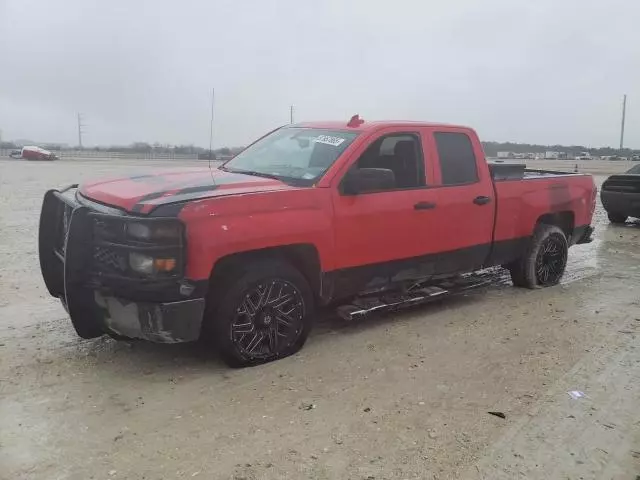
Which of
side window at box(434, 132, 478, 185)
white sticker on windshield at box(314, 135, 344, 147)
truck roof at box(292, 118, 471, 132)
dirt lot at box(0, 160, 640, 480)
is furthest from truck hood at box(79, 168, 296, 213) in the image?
side window at box(434, 132, 478, 185)

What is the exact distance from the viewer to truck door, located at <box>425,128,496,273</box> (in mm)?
5629

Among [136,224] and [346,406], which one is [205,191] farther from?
[346,406]

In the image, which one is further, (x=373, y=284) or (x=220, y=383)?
(x=373, y=284)

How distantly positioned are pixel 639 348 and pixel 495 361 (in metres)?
1.35

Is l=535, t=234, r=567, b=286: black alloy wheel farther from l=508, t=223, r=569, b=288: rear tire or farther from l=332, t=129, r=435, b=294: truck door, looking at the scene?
l=332, t=129, r=435, b=294: truck door

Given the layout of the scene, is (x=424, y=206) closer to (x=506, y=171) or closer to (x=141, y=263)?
(x=506, y=171)

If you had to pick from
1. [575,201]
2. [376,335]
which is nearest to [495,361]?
[376,335]

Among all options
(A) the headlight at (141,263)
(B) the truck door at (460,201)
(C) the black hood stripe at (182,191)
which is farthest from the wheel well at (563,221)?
(A) the headlight at (141,263)

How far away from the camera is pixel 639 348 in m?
4.93

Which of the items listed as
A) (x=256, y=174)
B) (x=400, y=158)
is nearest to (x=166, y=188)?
(x=256, y=174)

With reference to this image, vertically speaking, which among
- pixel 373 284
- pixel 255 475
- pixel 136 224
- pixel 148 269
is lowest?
pixel 255 475

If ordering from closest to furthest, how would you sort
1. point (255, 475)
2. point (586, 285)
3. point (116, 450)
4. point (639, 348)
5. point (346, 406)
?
point (255, 475) < point (116, 450) < point (346, 406) < point (639, 348) < point (586, 285)

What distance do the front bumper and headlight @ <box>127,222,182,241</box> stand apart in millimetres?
271

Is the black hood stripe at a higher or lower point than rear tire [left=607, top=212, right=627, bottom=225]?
→ higher
